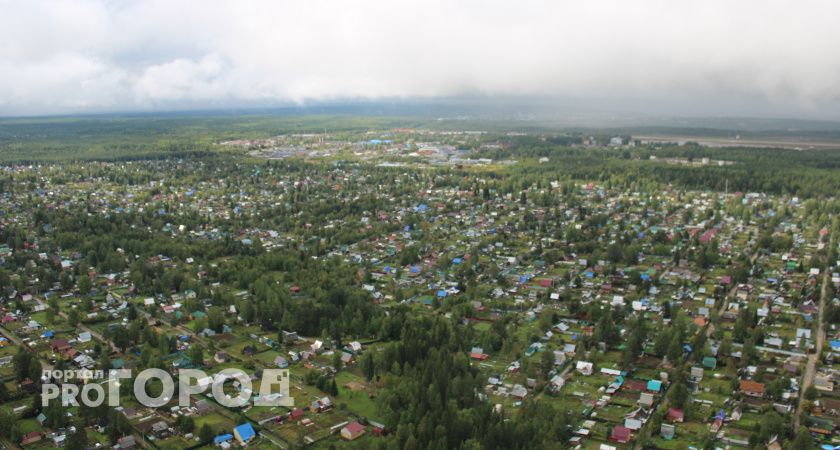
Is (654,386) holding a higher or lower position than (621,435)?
higher

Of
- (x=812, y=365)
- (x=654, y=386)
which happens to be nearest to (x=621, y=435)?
(x=654, y=386)

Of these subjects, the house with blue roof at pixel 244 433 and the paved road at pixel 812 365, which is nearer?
the house with blue roof at pixel 244 433

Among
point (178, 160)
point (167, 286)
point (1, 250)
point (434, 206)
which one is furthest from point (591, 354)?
point (178, 160)

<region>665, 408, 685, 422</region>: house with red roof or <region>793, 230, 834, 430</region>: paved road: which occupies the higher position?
<region>793, 230, 834, 430</region>: paved road

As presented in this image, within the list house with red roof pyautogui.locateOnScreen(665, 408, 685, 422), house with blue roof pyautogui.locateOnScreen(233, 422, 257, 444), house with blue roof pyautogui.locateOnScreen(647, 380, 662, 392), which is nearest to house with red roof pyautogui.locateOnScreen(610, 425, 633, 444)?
house with red roof pyautogui.locateOnScreen(665, 408, 685, 422)

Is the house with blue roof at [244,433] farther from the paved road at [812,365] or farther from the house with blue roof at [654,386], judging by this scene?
the paved road at [812,365]

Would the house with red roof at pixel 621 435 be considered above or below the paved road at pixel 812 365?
below

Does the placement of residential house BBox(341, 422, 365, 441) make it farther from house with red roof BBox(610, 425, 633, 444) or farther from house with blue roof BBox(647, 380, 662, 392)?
house with blue roof BBox(647, 380, 662, 392)

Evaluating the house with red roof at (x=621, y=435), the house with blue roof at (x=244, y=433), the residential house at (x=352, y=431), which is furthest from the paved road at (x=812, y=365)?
the house with blue roof at (x=244, y=433)

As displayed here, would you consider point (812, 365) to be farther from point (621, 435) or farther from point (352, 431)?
point (352, 431)

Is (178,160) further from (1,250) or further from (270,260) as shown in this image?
(270,260)

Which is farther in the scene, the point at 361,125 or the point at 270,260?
the point at 361,125
